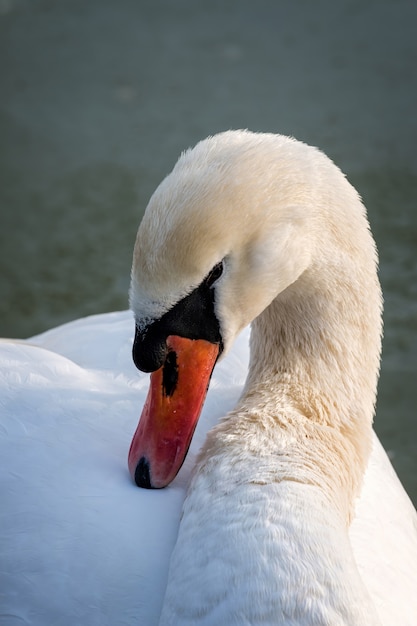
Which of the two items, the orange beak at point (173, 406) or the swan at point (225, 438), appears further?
the orange beak at point (173, 406)

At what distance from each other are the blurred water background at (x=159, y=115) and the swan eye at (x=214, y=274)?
2.12 m

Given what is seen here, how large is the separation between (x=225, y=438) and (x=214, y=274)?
0.45 m

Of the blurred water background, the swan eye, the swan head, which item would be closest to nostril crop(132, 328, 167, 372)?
the swan head

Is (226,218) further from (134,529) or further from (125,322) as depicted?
(125,322)

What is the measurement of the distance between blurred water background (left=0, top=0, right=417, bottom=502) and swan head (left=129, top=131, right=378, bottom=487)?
2.01 meters

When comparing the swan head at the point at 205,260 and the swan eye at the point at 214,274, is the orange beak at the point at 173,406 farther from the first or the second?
the swan eye at the point at 214,274

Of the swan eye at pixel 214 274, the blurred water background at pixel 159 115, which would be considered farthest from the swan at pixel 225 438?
the blurred water background at pixel 159 115

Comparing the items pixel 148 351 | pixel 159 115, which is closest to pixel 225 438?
pixel 148 351

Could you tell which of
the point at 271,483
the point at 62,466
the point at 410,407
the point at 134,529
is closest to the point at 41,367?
the point at 62,466

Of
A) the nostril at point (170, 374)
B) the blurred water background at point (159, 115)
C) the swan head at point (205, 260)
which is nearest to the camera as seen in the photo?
the swan head at point (205, 260)

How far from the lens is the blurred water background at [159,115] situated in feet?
15.5

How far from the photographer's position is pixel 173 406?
7.43 feet

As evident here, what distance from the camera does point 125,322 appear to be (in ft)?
10.5

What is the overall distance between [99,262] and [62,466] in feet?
8.14
